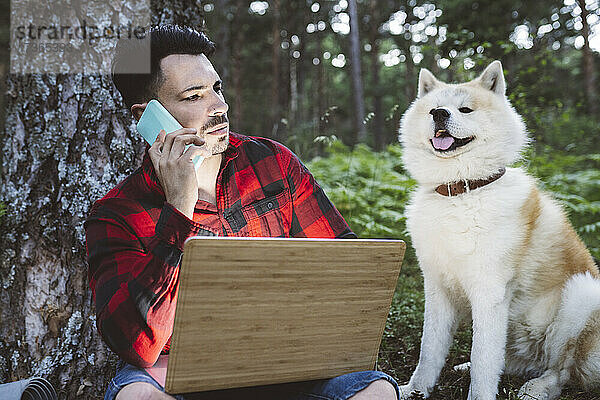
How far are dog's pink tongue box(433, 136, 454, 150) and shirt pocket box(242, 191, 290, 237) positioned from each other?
0.98 meters

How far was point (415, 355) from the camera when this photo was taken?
10.6ft

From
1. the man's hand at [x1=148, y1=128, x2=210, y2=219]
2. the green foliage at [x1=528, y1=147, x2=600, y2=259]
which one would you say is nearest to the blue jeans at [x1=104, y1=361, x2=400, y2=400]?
the man's hand at [x1=148, y1=128, x2=210, y2=219]

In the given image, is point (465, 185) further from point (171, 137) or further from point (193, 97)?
point (171, 137)

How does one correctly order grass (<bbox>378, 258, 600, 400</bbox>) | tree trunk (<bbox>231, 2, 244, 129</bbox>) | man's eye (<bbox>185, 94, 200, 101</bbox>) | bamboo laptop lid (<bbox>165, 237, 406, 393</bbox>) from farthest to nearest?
1. tree trunk (<bbox>231, 2, 244, 129</bbox>)
2. grass (<bbox>378, 258, 600, 400</bbox>)
3. man's eye (<bbox>185, 94, 200, 101</bbox>)
4. bamboo laptop lid (<bbox>165, 237, 406, 393</bbox>)

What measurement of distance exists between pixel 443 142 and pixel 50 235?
7.16 ft

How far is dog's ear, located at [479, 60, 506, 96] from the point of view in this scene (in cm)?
282

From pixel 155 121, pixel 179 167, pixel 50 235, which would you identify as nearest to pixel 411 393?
pixel 179 167

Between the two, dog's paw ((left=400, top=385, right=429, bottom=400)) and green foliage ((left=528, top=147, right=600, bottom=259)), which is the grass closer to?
dog's paw ((left=400, top=385, right=429, bottom=400))

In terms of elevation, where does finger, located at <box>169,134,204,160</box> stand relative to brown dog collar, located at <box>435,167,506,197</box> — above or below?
above

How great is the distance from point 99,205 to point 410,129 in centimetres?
181

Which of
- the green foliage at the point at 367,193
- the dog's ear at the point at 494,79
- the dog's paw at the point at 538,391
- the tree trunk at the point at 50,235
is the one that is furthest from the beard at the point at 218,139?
the green foliage at the point at 367,193

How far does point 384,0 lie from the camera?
53.6 ft

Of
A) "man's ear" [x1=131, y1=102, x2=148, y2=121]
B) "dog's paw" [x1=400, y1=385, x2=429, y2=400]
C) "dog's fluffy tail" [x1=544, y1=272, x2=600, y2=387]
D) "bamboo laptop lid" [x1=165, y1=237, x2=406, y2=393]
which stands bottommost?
"dog's paw" [x1=400, y1=385, x2=429, y2=400]

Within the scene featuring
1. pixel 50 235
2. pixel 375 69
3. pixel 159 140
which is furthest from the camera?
pixel 375 69
